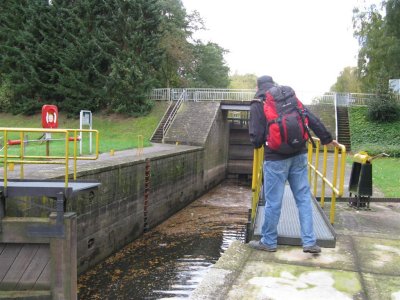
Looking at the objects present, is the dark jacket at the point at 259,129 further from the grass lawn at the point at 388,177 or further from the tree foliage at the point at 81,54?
the tree foliage at the point at 81,54

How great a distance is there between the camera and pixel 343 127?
26656 millimetres

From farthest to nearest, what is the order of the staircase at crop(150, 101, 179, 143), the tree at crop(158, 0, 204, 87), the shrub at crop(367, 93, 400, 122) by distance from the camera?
the tree at crop(158, 0, 204, 87) → the shrub at crop(367, 93, 400, 122) → the staircase at crop(150, 101, 179, 143)

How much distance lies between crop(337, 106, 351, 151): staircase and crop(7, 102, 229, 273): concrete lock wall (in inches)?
309

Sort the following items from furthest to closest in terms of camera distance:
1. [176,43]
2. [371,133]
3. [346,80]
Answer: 1. [346,80]
2. [176,43]
3. [371,133]

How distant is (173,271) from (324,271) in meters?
6.71

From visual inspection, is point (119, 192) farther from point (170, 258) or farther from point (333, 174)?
point (333, 174)

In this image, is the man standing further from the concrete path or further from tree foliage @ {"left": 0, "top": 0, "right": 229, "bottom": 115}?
tree foliage @ {"left": 0, "top": 0, "right": 229, "bottom": 115}

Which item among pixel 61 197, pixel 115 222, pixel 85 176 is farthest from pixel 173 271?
pixel 61 197

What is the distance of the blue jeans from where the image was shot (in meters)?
4.31

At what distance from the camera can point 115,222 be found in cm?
1130

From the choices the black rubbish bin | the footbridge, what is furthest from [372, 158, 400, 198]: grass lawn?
the black rubbish bin

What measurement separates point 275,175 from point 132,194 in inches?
345

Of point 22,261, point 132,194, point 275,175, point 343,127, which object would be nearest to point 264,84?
point 275,175

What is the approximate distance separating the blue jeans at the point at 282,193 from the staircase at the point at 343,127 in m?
21.6
